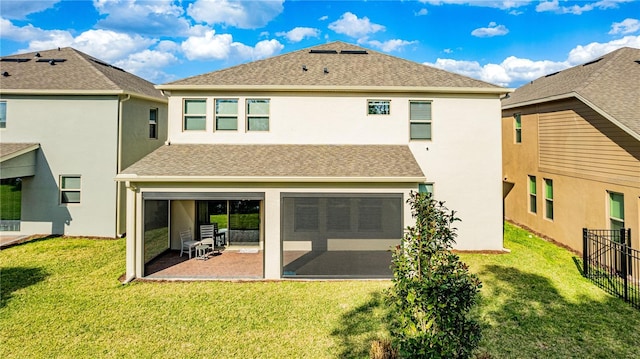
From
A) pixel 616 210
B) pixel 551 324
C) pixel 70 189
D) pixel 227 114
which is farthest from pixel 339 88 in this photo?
pixel 70 189

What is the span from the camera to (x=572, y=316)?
7719 mm

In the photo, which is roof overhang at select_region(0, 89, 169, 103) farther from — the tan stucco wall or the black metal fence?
the black metal fence

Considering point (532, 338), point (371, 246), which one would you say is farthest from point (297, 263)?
point (532, 338)

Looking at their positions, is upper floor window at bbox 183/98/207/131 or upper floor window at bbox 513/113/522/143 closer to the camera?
upper floor window at bbox 183/98/207/131

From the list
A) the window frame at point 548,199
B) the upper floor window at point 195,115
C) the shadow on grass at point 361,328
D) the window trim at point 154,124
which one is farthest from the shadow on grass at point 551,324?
the window trim at point 154,124

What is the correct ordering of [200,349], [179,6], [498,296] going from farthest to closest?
[179,6]
[498,296]
[200,349]

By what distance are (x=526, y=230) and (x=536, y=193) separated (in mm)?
1837

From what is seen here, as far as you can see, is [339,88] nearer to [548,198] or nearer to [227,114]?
[227,114]

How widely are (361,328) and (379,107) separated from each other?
28.1 ft

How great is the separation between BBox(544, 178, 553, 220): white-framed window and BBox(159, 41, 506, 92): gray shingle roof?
512 cm

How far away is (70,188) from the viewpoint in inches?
599

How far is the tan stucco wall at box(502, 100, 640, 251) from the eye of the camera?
10532 mm

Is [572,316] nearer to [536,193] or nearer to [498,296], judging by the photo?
[498,296]

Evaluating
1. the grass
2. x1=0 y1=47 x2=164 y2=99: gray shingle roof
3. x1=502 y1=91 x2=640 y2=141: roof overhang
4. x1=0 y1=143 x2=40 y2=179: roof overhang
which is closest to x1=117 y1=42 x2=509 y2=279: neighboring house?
x1=502 y1=91 x2=640 y2=141: roof overhang
